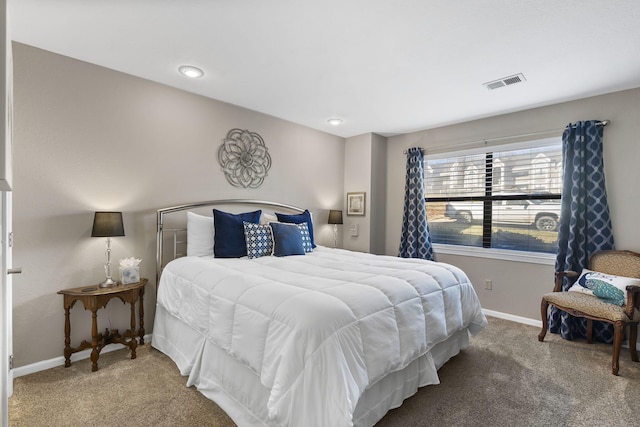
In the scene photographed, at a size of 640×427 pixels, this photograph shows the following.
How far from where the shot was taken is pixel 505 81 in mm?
2877

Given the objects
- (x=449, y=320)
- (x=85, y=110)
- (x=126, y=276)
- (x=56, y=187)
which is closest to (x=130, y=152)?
(x=85, y=110)

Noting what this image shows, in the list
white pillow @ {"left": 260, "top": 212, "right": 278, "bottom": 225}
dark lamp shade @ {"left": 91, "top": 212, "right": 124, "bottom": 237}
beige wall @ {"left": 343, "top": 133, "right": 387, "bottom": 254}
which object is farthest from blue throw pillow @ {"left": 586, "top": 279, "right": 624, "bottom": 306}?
dark lamp shade @ {"left": 91, "top": 212, "right": 124, "bottom": 237}

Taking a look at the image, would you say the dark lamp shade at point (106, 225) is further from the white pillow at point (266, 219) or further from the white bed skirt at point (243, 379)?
the white pillow at point (266, 219)

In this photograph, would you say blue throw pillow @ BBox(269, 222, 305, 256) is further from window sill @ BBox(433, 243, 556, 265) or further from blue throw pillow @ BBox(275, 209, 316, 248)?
window sill @ BBox(433, 243, 556, 265)

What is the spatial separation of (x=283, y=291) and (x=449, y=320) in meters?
1.30

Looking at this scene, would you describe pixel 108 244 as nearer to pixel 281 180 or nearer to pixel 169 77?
pixel 169 77

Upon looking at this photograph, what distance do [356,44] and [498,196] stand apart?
2.76 meters

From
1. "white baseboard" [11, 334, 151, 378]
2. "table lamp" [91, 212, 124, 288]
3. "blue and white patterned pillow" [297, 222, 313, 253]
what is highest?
"table lamp" [91, 212, 124, 288]

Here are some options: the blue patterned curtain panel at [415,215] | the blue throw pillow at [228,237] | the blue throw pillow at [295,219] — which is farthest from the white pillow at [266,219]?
the blue patterned curtain panel at [415,215]

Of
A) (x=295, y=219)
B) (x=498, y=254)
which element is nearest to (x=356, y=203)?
(x=295, y=219)

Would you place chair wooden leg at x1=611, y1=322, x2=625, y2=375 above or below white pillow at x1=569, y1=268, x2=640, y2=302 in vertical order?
below

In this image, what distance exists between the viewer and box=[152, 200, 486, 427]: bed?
4.73 feet

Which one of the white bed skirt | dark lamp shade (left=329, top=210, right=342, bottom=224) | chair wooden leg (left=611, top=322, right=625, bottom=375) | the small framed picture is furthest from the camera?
the small framed picture

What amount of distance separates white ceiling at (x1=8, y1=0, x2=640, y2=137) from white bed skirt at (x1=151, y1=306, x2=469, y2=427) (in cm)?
216
